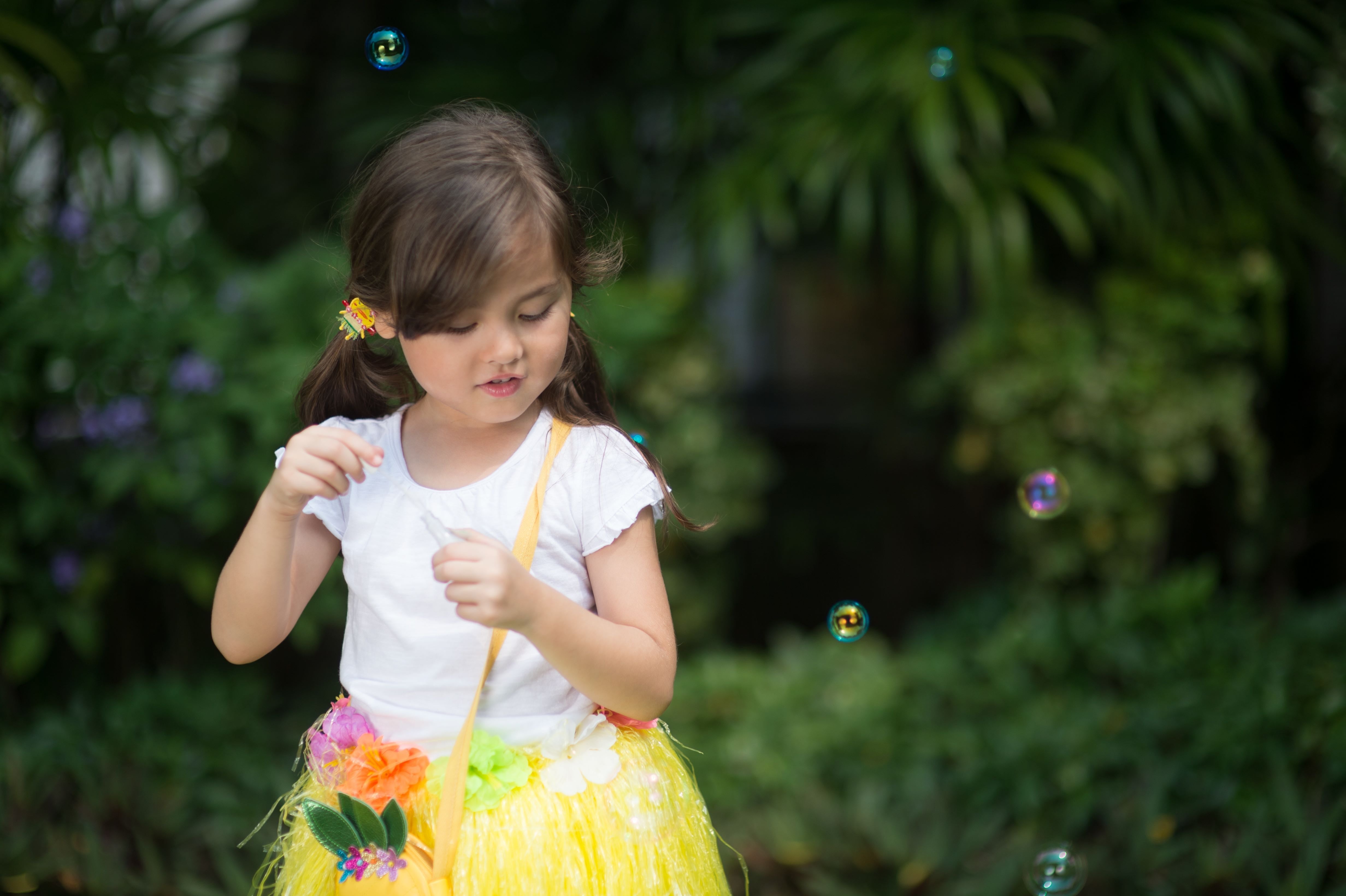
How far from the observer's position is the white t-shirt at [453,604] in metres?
1.12

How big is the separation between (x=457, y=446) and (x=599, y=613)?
0.77 feet

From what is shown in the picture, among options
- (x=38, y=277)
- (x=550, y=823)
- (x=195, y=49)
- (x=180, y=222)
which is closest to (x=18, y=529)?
(x=38, y=277)

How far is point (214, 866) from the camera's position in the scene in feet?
7.86

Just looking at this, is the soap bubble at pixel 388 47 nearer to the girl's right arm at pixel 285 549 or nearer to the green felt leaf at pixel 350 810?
the girl's right arm at pixel 285 549

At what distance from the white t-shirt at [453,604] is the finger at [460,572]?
173 millimetres

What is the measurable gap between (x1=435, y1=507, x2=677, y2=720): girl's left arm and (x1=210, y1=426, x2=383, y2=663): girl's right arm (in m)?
0.15

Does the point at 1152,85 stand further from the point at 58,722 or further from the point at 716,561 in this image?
the point at 58,722

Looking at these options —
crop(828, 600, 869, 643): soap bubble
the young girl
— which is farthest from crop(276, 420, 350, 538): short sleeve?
crop(828, 600, 869, 643): soap bubble

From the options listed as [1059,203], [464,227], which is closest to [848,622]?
[464,227]

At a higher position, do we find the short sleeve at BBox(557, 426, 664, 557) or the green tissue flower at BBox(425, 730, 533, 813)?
the short sleeve at BBox(557, 426, 664, 557)

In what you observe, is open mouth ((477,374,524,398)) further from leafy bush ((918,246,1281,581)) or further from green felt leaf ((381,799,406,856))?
leafy bush ((918,246,1281,581))

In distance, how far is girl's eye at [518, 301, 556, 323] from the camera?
1064 millimetres

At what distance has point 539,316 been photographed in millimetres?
1072

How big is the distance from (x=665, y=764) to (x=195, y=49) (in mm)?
2793
